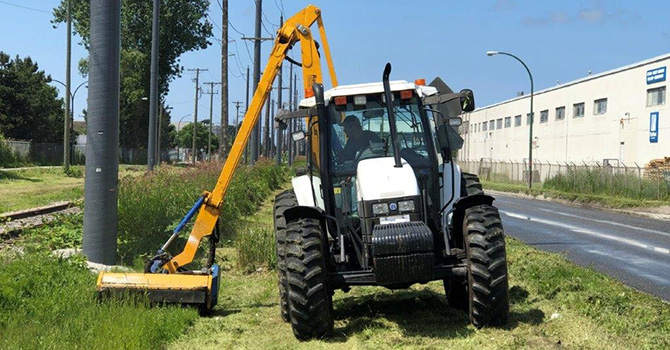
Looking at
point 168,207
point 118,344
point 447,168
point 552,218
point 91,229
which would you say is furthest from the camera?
point 552,218

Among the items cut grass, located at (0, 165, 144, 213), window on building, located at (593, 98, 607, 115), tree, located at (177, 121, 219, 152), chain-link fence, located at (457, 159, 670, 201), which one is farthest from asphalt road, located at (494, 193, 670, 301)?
tree, located at (177, 121, 219, 152)

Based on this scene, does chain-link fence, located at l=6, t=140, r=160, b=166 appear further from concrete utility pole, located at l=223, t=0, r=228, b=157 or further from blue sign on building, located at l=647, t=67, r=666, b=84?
blue sign on building, located at l=647, t=67, r=666, b=84

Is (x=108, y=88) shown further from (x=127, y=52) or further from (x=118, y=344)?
(x=127, y=52)

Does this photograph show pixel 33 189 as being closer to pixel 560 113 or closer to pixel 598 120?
pixel 598 120

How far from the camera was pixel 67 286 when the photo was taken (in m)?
8.09

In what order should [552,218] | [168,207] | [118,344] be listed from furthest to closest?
1. [552,218]
2. [168,207]
3. [118,344]

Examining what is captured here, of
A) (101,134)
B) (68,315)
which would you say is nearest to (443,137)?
(68,315)

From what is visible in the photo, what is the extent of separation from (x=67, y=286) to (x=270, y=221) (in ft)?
34.1

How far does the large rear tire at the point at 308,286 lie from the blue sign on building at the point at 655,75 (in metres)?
37.0

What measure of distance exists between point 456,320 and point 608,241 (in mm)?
9686

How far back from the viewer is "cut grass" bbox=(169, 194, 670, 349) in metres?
6.82

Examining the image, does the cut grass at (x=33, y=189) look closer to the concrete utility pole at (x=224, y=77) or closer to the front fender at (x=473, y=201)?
the concrete utility pole at (x=224, y=77)

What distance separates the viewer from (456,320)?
25.3 ft

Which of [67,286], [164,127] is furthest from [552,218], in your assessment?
[164,127]
